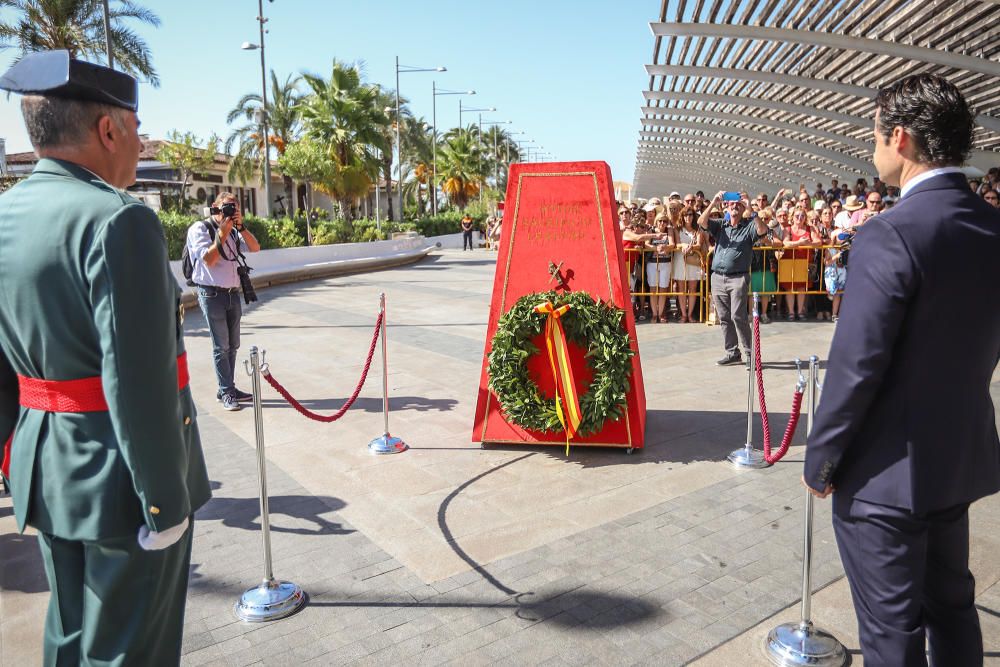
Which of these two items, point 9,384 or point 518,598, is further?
point 518,598

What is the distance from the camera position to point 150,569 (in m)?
2.26

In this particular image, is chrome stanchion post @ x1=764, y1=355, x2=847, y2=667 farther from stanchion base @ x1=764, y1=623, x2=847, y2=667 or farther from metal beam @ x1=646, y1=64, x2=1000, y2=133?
metal beam @ x1=646, y1=64, x2=1000, y2=133

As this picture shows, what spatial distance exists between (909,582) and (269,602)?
2836 millimetres

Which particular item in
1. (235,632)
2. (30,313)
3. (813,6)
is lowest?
(235,632)

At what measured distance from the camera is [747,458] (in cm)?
578

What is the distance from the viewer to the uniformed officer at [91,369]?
208cm

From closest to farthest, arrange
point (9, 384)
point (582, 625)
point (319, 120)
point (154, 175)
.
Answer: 1. point (9, 384)
2. point (582, 625)
3. point (319, 120)
4. point (154, 175)

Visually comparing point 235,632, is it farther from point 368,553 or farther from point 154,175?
point 154,175

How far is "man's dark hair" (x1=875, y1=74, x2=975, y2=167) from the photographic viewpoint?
2.24m

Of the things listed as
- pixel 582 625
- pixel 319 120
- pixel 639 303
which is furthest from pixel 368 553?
pixel 319 120

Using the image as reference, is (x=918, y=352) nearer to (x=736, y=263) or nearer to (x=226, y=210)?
(x=226, y=210)

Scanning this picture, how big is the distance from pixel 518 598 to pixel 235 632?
137 cm

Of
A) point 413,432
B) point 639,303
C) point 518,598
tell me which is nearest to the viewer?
point 518,598

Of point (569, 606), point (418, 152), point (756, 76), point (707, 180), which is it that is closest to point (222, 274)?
point (569, 606)
